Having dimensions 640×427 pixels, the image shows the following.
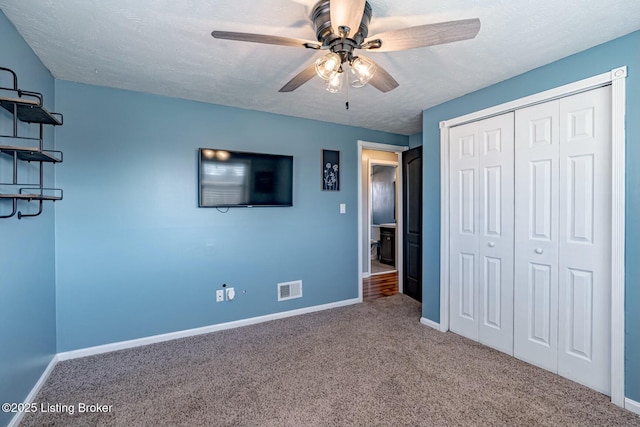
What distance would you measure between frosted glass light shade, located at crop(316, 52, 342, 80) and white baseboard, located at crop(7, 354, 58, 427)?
2.58 metres

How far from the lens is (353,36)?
1395 millimetres

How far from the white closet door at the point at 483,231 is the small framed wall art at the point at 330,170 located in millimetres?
1349

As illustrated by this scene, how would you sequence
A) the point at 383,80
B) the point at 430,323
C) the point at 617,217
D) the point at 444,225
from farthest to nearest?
the point at 430,323, the point at 444,225, the point at 617,217, the point at 383,80

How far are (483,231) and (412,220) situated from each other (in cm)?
135

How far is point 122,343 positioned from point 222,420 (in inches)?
57.6

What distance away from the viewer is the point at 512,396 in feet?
6.39

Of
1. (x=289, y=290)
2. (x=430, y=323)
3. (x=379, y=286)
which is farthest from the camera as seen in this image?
(x=379, y=286)

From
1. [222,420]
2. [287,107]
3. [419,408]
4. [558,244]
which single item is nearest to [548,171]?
[558,244]

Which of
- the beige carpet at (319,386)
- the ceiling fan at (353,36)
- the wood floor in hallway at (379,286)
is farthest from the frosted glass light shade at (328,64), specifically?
the wood floor in hallway at (379,286)

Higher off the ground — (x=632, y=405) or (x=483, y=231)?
(x=483, y=231)

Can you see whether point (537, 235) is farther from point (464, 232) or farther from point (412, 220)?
point (412, 220)

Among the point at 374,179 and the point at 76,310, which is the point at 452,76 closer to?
the point at 76,310

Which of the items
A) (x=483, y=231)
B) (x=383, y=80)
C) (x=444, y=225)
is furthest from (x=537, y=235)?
(x=383, y=80)

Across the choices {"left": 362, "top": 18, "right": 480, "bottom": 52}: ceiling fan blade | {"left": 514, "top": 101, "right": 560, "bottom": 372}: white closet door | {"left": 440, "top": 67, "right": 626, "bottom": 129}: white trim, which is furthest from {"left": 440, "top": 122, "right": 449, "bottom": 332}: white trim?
{"left": 362, "top": 18, "right": 480, "bottom": 52}: ceiling fan blade
